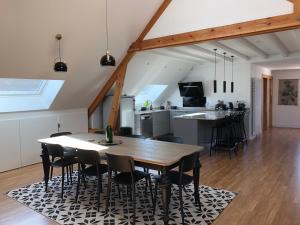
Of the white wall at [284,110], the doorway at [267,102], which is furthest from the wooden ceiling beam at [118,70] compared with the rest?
the white wall at [284,110]

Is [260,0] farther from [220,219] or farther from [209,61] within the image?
[209,61]

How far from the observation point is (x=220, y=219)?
3029 mm

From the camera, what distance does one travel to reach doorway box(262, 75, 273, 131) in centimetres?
980

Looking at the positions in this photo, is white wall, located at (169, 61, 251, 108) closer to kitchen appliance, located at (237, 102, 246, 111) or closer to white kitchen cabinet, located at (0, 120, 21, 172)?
kitchen appliance, located at (237, 102, 246, 111)

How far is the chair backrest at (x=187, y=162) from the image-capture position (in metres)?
2.87

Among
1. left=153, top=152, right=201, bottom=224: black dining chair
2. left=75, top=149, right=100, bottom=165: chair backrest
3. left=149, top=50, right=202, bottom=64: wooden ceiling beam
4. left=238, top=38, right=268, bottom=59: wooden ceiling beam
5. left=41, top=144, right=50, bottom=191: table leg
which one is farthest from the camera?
left=149, top=50, right=202, bottom=64: wooden ceiling beam

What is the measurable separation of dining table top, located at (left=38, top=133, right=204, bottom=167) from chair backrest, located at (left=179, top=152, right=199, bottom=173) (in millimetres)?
67

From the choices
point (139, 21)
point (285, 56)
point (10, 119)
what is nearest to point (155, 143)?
point (139, 21)

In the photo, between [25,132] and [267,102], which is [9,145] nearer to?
[25,132]

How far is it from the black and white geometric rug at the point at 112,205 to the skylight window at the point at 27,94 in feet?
6.41

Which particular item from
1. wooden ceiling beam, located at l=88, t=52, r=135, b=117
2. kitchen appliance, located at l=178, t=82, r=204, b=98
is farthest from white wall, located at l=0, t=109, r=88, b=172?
kitchen appliance, located at l=178, t=82, r=204, b=98

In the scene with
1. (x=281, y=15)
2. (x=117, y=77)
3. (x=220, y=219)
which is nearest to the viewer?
(x=220, y=219)

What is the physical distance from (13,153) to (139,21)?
12.1 ft

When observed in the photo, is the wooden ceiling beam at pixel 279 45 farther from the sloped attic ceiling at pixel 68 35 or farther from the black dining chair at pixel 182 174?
the black dining chair at pixel 182 174
